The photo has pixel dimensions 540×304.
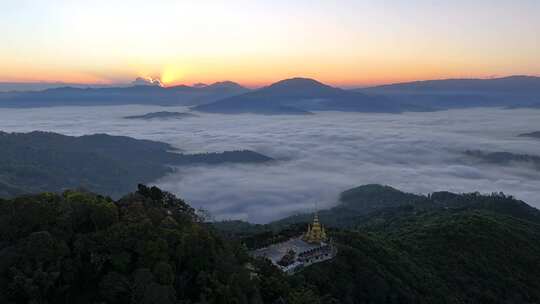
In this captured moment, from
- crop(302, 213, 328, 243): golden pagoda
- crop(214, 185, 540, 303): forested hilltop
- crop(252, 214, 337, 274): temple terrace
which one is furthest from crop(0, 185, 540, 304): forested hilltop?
crop(302, 213, 328, 243): golden pagoda

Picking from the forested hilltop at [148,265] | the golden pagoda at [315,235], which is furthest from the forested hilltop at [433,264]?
the golden pagoda at [315,235]

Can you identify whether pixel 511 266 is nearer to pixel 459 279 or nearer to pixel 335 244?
pixel 459 279

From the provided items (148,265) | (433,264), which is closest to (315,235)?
(433,264)

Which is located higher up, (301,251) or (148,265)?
(148,265)

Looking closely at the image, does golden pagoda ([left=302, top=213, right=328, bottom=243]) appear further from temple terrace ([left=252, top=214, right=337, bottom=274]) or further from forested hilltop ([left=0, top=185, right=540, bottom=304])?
forested hilltop ([left=0, top=185, right=540, bottom=304])

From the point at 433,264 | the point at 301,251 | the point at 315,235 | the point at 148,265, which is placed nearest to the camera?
the point at 148,265

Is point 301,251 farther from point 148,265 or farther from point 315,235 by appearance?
point 148,265

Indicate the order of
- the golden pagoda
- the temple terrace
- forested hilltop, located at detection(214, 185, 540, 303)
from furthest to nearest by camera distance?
the golden pagoda → forested hilltop, located at detection(214, 185, 540, 303) → the temple terrace

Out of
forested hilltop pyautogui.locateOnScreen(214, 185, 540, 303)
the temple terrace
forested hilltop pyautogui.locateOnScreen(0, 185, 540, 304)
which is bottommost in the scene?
forested hilltop pyautogui.locateOnScreen(214, 185, 540, 303)

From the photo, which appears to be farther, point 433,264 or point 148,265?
point 433,264

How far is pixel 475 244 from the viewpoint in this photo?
7131 centimetres

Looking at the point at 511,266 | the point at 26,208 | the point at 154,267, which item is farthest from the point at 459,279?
the point at 26,208

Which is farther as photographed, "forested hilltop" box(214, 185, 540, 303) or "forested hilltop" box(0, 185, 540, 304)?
"forested hilltop" box(214, 185, 540, 303)

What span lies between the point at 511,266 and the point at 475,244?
5.58 m
